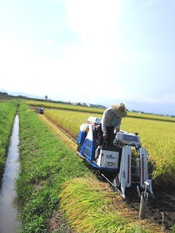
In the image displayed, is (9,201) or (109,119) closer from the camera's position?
(9,201)

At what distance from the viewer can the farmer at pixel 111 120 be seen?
7.46m

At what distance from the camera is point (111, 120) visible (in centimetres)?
760

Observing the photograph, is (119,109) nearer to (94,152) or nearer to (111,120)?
(111,120)

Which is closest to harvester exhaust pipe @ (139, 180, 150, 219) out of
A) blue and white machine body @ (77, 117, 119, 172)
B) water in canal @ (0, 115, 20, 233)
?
blue and white machine body @ (77, 117, 119, 172)

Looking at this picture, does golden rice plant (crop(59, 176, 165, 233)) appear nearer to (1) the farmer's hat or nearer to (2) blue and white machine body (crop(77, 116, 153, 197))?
(2) blue and white machine body (crop(77, 116, 153, 197))

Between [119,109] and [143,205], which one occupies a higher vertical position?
[119,109]

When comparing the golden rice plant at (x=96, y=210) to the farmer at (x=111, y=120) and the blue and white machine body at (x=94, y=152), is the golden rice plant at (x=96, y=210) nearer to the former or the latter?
the blue and white machine body at (x=94, y=152)

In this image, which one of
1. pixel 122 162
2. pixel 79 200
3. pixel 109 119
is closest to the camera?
pixel 79 200

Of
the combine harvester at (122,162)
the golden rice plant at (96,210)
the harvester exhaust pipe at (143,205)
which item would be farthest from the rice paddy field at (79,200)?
the combine harvester at (122,162)

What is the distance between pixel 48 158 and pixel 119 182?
4.22 metres

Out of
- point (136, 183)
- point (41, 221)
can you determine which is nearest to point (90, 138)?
point (136, 183)

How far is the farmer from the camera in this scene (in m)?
7.46

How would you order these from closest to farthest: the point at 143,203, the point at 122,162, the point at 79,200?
the point at 143,203
the point at 79,200
the point at 122,162

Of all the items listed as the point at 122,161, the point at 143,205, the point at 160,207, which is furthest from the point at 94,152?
the point at 143,205
